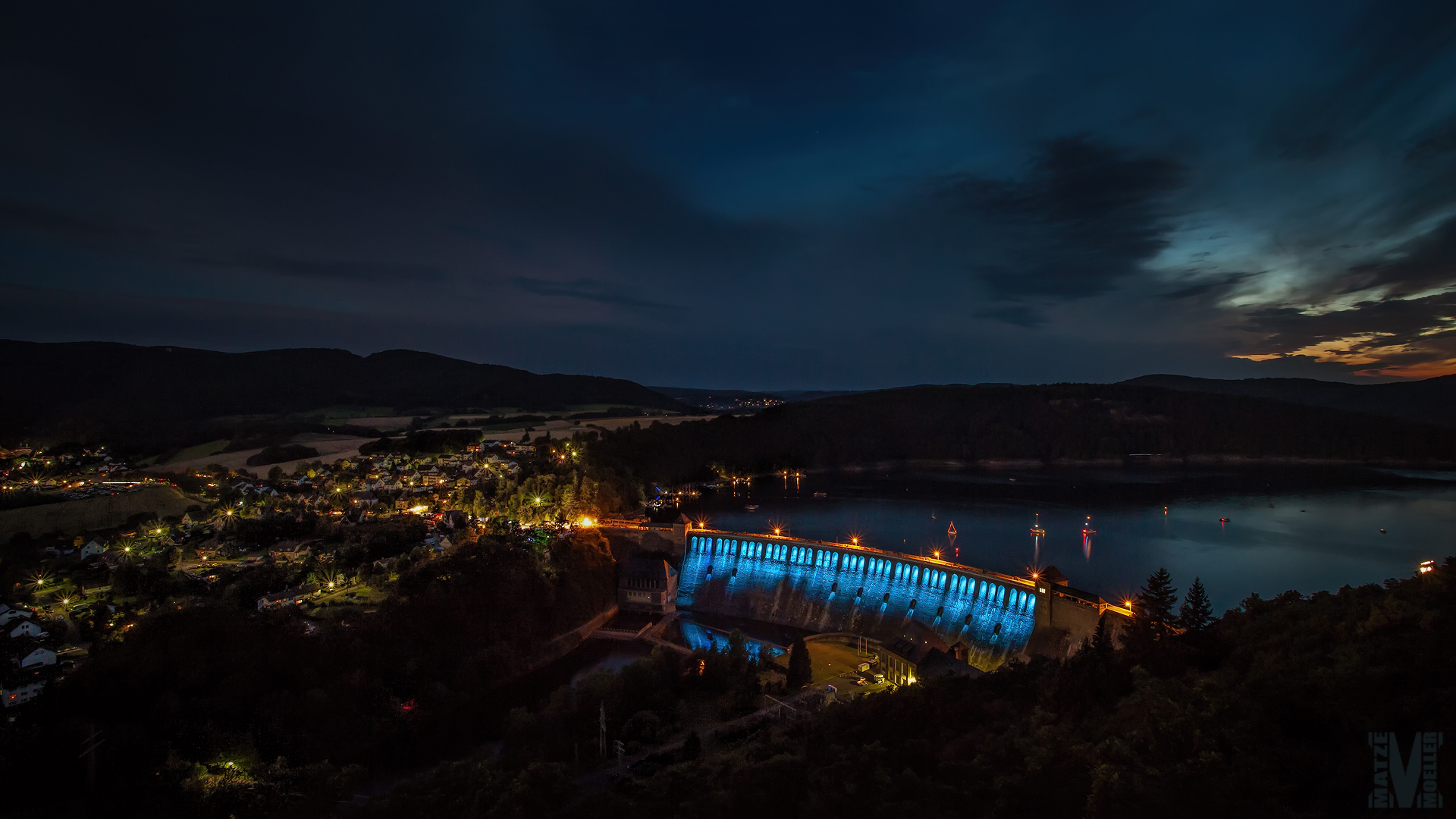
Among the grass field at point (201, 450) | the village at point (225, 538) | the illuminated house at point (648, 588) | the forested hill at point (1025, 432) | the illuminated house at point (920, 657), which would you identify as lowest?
the illuminated house at point (648, 588)

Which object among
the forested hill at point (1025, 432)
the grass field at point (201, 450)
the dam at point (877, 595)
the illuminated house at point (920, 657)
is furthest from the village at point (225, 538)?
the forested hill at point (1025, 432)

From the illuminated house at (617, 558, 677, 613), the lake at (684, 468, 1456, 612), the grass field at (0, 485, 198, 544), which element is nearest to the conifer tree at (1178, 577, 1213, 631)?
the lake at (684, 468, 1456, 612)

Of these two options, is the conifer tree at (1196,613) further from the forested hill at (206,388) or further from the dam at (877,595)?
the forested hill at (206,388)

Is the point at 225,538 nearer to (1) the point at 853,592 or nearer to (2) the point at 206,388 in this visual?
(1) the point at 853,592

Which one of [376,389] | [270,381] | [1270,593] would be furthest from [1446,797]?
[376,389]

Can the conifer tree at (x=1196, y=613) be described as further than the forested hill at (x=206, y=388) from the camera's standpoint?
No

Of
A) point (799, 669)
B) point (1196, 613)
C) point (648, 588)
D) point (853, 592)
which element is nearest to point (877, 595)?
point (853, 592)

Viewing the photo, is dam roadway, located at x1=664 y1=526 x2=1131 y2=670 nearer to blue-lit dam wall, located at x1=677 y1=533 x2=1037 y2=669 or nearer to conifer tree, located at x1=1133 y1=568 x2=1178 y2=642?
blue-lit dam wall, located at x1=677 y1=533 x2=1037 y2=669
